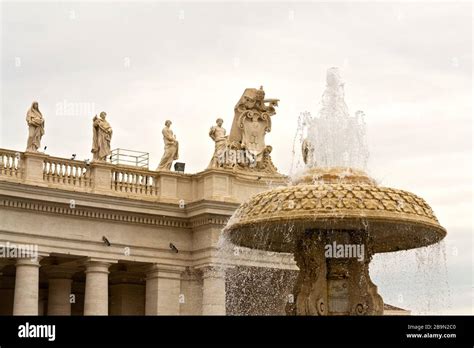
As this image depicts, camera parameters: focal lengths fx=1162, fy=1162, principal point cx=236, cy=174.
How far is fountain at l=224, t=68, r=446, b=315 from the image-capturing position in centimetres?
1750

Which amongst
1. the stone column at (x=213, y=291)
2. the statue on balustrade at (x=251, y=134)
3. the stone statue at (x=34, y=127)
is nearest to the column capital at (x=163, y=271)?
the stone column at (x=213, y=291)

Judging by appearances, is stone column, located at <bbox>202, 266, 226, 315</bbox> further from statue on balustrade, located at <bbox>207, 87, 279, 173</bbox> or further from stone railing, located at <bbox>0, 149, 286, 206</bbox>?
statue on balustrade, located at <bbox>207, 87, 279, 173</bbox>

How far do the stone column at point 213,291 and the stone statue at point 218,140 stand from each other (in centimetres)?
372

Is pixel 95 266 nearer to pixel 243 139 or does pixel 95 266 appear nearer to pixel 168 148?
pixel 168 148

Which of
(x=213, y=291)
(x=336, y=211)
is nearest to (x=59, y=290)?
(x=213, y=291)

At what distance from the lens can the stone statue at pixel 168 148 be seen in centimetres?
3816

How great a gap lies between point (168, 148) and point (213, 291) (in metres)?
5.04

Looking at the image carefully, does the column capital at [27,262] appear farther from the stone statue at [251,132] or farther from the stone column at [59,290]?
the stone statue at [251,132]

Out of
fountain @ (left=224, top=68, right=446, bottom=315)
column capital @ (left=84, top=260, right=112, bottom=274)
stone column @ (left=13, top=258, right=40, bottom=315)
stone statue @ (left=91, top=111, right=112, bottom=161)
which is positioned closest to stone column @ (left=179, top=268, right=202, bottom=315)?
column capital @ (left=84, top=260, right=112, bottom=274)

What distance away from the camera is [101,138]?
36.4 m

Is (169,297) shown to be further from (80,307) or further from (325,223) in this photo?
(325,223)

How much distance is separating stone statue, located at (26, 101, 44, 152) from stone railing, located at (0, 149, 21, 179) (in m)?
0.48
